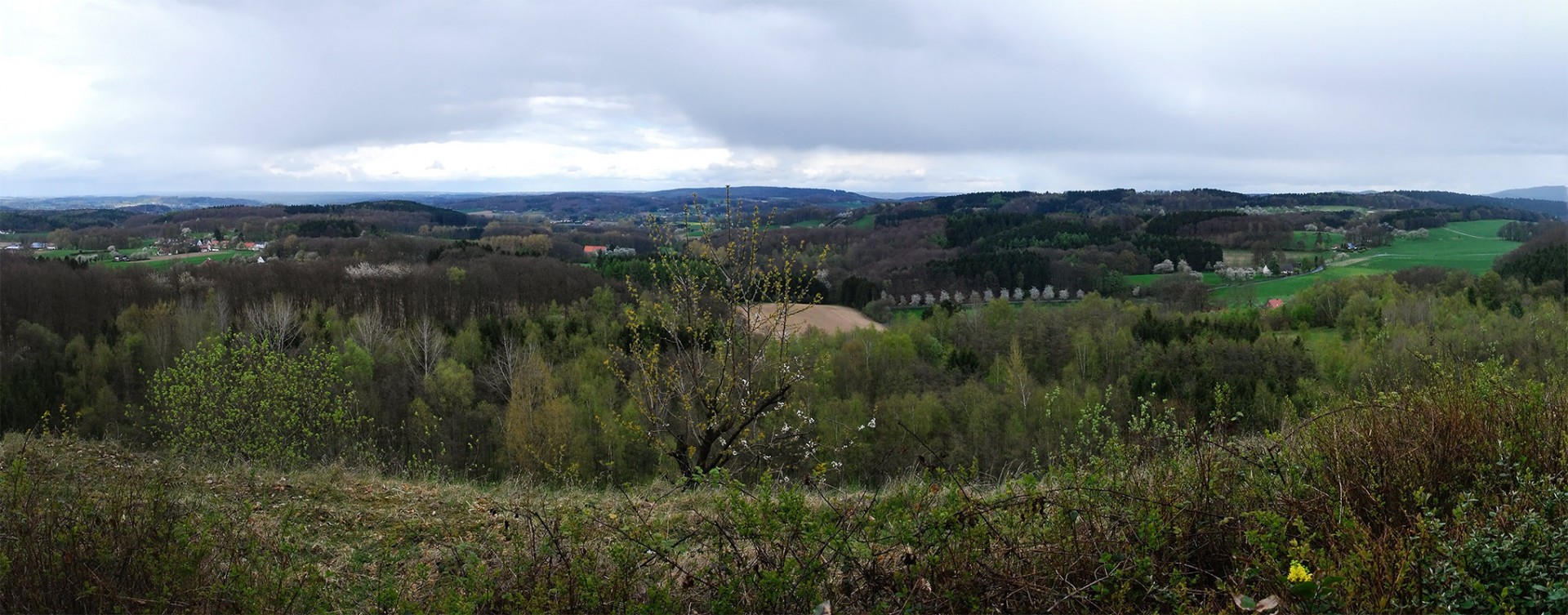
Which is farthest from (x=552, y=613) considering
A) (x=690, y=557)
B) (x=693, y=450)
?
(x=693, y=450)

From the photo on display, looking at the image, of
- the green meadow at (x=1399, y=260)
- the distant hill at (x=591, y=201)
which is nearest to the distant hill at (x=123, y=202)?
the distant hill at (x=591, y=201)

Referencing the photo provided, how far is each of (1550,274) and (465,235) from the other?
83892 mm

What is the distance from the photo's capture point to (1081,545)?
3.91 m

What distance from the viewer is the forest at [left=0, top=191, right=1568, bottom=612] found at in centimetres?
374

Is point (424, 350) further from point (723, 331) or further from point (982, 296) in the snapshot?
point (982, 296)

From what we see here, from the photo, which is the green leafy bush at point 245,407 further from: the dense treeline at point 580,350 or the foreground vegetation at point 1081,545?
the foreground vegetation at point 1081,545

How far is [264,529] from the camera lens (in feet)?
19.7

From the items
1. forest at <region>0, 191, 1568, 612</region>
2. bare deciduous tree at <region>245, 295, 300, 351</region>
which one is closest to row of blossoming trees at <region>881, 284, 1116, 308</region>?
forest at <region>0, 191, 1568, 612</region>

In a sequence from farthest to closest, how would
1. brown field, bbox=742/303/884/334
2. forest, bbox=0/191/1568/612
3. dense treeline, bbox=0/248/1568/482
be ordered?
1. brown field, bbox=742/303/884/334
2. dense treeline, bbox=0/248/1568/482
3. forest, bbox=0/191/1568/612

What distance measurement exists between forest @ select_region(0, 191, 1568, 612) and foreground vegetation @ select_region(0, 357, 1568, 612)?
25 millimetres

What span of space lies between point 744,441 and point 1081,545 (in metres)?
5.56

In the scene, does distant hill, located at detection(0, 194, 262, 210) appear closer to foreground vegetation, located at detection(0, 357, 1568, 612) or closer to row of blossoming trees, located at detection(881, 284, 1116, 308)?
row of blossoming trees, located at detection(881, 284, 1116, 308)

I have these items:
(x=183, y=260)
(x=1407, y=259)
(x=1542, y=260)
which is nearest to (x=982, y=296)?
(x=1407, y=259)

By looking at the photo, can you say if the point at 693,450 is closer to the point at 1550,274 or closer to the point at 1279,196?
the point at 1550,274
